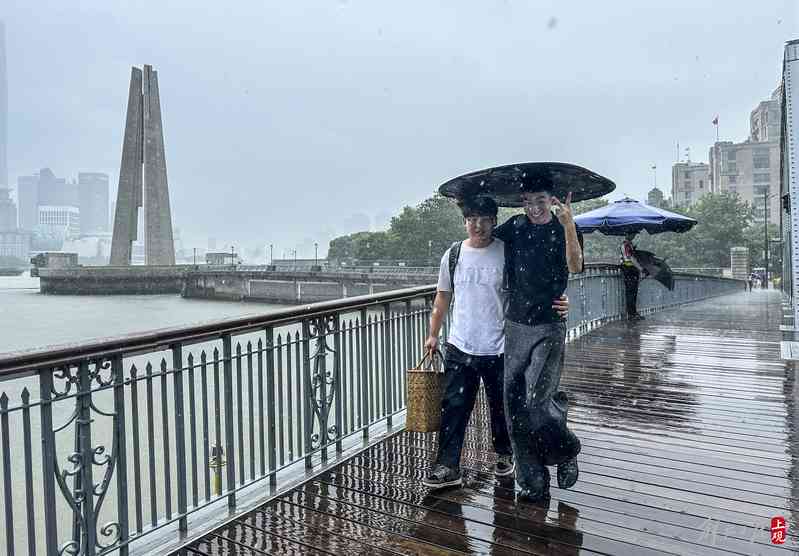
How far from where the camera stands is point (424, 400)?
3.63m

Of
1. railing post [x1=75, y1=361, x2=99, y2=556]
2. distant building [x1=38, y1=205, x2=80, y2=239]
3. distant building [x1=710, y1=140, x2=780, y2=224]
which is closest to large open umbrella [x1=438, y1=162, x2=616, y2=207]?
railing post [x1=75, y1=361, x2=99, y2=556]

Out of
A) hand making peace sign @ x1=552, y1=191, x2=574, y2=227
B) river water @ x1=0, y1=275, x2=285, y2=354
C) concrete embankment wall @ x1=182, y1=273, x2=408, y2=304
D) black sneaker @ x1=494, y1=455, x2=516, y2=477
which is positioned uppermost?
hand making peace sign @ x1=552, y1=191, x2=574, y2=227

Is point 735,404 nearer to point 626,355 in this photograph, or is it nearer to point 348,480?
point 626,355

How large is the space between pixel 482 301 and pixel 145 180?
81.3m

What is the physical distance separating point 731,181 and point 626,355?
120832 millimetres

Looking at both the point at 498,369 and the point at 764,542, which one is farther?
the point at 498,369

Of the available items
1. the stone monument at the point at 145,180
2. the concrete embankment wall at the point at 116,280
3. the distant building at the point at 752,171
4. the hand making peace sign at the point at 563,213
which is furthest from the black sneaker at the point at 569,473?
the distant building at the point at 752,171

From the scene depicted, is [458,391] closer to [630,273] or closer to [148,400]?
[148,400]

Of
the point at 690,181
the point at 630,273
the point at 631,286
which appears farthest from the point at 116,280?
the point at 690,181

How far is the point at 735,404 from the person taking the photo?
543 centimetres

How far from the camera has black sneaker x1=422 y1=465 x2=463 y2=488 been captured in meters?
3.53

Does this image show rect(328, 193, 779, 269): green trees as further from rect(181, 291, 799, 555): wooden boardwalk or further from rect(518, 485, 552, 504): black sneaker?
rect(518, 485, 552, 504): black sneaker

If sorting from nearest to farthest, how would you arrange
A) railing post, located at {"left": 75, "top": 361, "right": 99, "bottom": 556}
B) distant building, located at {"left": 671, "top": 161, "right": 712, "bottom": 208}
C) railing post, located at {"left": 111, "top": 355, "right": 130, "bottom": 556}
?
railing post, located at {"left": 75, "top": 361, "right": 99, "bottom": 556} → railing post, located at {"left": 111, "top": 355, "right": 130, "bottom": 556} → distant building, located at {"left": 671, "top": 161, "right": 712, "bottom": 208}

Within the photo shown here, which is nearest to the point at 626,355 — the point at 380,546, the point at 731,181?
the point at 380,546
